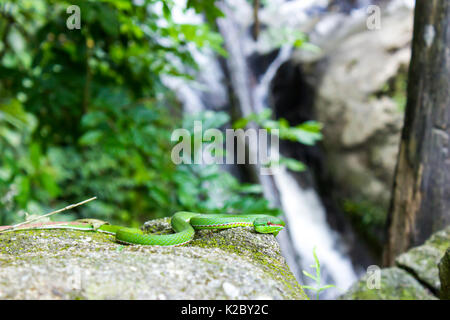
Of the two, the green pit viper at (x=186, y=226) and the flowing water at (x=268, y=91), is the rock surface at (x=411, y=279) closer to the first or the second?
the green pit viper at (x=186, y=226)

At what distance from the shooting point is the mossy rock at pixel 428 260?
10.5 feet

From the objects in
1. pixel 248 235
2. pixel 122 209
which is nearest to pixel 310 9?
pixel 122 209

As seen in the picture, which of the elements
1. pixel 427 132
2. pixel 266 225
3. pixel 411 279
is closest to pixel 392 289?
pixel 411 279

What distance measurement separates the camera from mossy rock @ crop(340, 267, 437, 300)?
10.3 feet

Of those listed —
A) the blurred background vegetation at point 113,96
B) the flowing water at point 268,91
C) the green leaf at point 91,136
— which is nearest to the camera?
the blurred background vegetation at point 113,96

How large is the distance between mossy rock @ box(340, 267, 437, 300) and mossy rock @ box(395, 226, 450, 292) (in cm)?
7

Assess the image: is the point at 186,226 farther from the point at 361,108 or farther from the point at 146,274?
the point at 361,108

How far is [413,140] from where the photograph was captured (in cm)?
429

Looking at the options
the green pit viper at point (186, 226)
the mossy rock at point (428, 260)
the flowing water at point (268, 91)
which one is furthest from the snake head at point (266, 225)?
the flowing water at point (268, 91)

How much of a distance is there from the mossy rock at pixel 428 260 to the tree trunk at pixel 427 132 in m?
0.67

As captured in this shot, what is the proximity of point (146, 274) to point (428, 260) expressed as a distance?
2.85m

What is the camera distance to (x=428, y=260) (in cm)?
336

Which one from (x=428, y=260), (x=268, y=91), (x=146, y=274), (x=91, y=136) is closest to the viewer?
(x=146, y=274)

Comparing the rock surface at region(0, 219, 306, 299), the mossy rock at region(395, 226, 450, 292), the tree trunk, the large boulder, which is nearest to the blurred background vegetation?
the mossy rock at region(395, 226, 450, 292)
